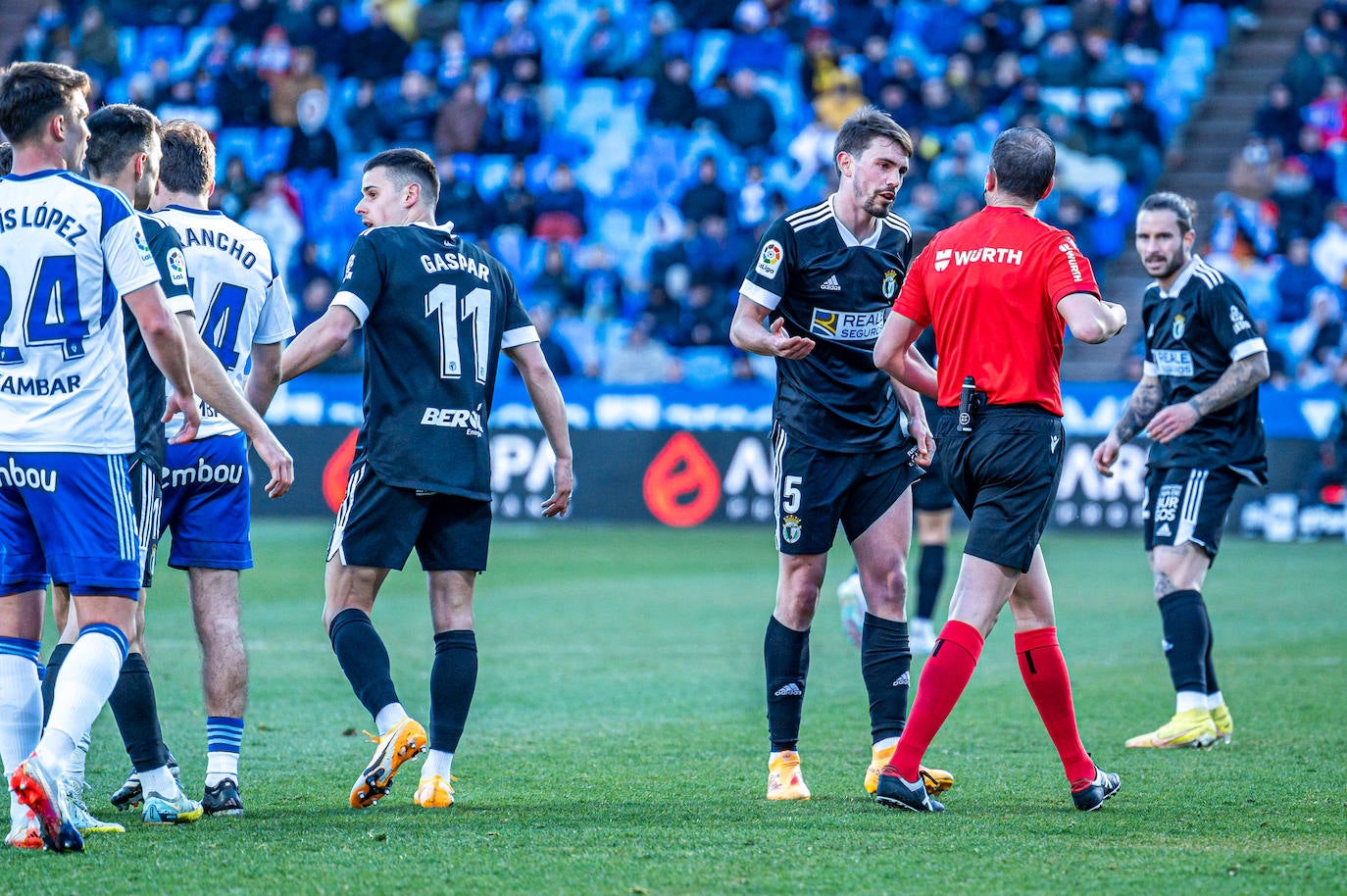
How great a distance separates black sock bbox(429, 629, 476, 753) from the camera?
5535 millimetres

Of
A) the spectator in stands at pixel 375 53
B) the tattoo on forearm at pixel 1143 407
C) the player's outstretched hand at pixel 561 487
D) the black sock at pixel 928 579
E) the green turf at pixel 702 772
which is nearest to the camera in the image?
the green turf at pixel 702 772

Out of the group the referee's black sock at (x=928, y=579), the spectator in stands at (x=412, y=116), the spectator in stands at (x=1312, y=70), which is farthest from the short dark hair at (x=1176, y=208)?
the spectator in stands at (x=412, y=116)

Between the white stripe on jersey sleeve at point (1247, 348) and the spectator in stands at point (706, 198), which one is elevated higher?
the spectator in stands at point (706, 198)

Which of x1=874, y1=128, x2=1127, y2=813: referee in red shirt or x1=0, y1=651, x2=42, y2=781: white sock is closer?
x1=0, y1=651, x2=42, y2=781: white sock

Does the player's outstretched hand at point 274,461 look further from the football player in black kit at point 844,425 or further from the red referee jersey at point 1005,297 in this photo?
the red referee jersey at point 1005,297

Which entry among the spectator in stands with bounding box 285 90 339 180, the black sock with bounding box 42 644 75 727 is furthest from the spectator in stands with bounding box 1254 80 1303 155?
the black sock with bounding box 42 644 75 727

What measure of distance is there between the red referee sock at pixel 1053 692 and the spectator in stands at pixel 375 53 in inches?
803

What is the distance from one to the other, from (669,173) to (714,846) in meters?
18.6

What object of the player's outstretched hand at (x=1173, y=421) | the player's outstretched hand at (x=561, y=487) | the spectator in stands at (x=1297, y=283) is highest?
the spectator in stands at (x=1297, y=283)

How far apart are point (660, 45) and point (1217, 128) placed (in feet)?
26.3

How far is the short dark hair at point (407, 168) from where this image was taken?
5.68 metres

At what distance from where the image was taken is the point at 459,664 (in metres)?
5.57

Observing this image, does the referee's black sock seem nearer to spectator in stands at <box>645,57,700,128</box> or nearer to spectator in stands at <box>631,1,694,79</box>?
spectator in stands at <box>645,57,700,128</box>

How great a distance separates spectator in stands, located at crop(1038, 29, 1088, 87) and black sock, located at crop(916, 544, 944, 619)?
13.9m
